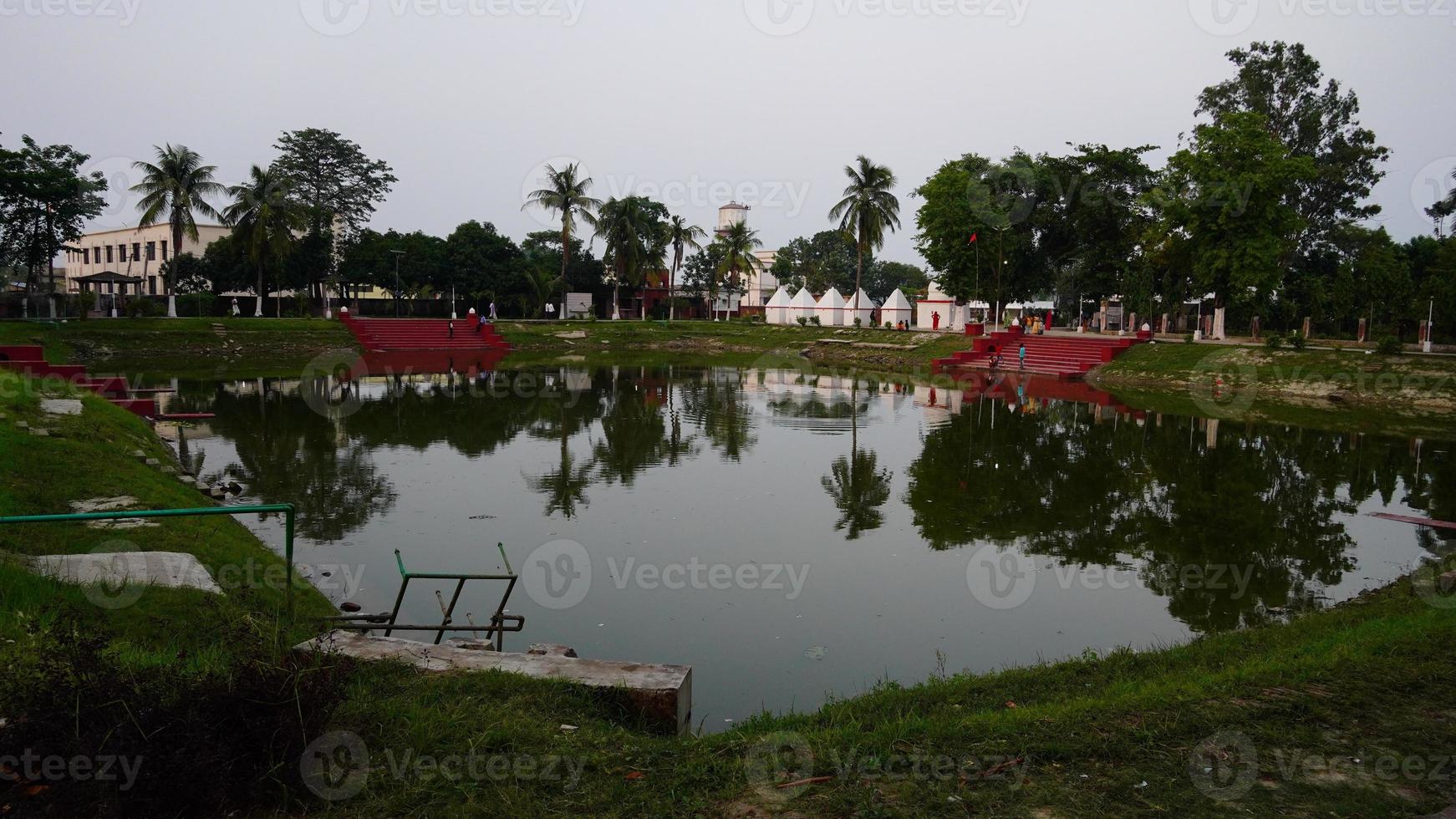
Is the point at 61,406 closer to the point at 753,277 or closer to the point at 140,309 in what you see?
the point at 140,309

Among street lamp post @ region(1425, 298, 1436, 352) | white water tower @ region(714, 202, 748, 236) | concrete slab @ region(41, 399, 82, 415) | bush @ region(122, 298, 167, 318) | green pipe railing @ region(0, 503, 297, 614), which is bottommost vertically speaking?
concrete slab @ region(41, 399, 82, 415)

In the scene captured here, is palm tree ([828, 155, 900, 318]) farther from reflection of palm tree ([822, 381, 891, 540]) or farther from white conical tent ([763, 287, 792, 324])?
reflection of palm tree ([822, 381, 891, 540])

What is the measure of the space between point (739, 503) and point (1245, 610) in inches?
256

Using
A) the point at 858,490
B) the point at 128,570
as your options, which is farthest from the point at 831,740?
the point at 858,490

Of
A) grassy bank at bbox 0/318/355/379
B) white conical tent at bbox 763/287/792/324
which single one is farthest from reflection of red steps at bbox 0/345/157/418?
white conical tent at bbox 763/287/792/324

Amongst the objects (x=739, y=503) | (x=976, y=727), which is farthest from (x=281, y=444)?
(x=976, y=727)

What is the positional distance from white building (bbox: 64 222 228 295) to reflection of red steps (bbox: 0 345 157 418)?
133 feet

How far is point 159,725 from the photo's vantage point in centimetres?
372

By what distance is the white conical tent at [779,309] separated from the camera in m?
64.0

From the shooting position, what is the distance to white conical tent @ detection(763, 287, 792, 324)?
64.0m

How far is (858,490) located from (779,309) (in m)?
51.5

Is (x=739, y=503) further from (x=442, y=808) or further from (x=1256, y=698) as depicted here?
(x=442, y=808)

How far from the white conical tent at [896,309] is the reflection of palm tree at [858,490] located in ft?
142

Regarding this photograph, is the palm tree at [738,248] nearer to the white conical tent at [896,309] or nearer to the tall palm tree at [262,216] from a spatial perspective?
the white conical tent at [896,309]
